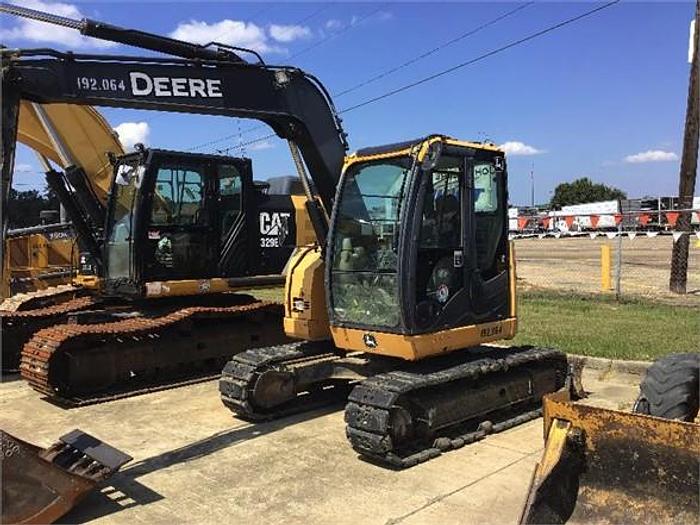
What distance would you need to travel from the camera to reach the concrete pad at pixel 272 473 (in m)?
4.85

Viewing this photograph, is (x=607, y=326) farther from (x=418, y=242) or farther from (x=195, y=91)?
(x=195, y=91)

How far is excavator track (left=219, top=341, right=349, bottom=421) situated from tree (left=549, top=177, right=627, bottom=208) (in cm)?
10033

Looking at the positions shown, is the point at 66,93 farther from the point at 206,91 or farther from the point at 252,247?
the point at 252,247

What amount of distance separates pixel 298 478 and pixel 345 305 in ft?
5.93

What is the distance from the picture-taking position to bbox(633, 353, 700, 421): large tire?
4.77 metres

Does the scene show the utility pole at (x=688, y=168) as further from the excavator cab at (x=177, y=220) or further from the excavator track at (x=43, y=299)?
the excavator track at (x=43, y=299)

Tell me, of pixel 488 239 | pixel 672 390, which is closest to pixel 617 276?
pixel 488 239

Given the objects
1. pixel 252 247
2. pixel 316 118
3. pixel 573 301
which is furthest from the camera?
pixel 573 301

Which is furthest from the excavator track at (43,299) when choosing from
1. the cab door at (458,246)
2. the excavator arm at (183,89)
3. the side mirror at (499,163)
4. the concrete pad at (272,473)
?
the side mirror at (499,163)

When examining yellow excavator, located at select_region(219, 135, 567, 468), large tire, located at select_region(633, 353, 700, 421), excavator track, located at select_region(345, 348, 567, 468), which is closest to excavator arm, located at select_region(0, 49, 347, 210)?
yellow excavator, located at select_region(219, 135, 567, 468)

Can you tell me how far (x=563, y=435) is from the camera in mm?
4258

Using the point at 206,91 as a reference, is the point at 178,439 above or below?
below

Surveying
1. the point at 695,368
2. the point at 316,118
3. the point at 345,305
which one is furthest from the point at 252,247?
the point at 695,368

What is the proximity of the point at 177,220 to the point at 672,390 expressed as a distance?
262 inches
